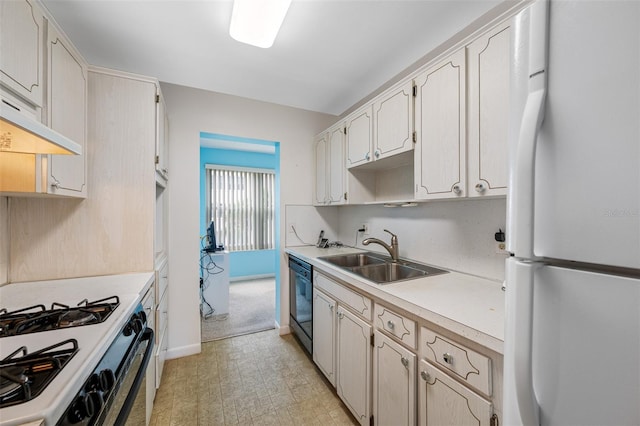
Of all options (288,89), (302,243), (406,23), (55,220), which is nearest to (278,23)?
(406,23)

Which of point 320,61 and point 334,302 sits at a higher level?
point 320,61

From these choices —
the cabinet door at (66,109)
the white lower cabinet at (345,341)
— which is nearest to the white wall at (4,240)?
the cabinet door at (66,109)

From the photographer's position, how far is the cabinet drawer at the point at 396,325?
113 cm

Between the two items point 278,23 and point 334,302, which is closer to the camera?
point 278,23

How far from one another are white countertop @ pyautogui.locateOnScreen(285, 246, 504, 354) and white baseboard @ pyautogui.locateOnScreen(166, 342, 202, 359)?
5.58ft

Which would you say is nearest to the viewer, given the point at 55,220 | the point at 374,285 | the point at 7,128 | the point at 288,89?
the point at 7,128

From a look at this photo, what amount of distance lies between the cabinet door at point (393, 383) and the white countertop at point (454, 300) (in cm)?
24

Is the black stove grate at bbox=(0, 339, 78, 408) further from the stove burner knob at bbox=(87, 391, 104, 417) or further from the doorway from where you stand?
the doorway

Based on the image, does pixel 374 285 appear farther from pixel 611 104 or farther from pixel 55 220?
pixel 55 220

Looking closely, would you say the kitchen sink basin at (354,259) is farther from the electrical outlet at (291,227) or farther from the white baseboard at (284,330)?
the white baseboard at (284,330)

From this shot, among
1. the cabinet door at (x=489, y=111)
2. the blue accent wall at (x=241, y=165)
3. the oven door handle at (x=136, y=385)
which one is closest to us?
the oven door handle at (x=136, y=385)

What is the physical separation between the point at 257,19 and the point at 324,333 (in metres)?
2.16

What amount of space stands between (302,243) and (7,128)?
2.27 m

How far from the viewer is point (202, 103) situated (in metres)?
2.40
